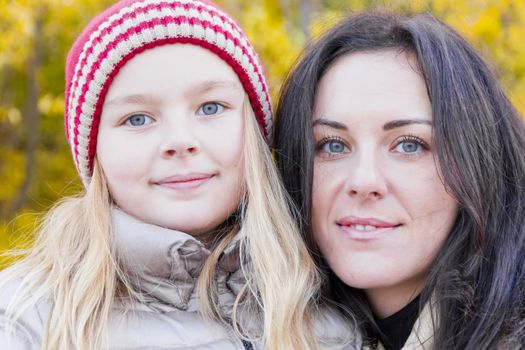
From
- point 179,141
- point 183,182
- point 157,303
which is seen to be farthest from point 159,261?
point 179,141

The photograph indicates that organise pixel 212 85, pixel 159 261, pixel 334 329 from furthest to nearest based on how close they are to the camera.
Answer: pixel 334 329, pixel 212 85, pixel 159 261

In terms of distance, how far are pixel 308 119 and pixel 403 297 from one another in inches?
28.4

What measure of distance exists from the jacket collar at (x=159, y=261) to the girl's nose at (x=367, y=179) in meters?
0.53

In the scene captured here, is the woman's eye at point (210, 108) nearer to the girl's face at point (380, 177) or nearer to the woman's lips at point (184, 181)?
the woman's lips at point (184, 181)

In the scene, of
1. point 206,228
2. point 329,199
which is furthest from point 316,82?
point 206,228

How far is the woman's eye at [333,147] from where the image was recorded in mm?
2791

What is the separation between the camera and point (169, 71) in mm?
2582

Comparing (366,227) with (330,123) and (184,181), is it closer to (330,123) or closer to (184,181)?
(330,123)

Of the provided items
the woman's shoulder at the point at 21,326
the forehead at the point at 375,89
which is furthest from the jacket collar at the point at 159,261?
the forehead at the point at 375,89

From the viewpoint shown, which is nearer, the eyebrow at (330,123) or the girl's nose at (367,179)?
the girl's nose at (367,179)

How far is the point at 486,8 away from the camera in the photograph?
5.96m

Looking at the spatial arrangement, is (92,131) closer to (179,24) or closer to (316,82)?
(179,24)

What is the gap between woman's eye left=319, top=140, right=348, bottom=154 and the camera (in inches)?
110

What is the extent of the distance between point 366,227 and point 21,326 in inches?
45.1
